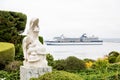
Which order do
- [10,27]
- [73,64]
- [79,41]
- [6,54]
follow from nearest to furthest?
[73,64] < [6,54] < [10,27] < [79,41]

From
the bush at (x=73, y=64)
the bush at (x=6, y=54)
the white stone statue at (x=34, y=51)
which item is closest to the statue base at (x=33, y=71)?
the white stone statue at (x=34, y=51)

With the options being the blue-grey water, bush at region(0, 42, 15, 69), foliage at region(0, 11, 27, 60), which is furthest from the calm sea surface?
bush at region(0, 42, 15, 69)

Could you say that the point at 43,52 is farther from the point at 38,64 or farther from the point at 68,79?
the point at 68,79

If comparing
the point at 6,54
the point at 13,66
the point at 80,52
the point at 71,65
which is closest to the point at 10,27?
the point at 6,54

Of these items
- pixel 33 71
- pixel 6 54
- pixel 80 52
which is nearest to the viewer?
pixel 33 71

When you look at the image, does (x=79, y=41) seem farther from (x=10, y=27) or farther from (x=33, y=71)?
(x=33, y=71)

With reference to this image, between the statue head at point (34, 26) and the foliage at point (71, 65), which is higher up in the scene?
the statue head at point (34, 26)

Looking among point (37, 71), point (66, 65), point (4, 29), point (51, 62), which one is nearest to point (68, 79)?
point (37, 71)

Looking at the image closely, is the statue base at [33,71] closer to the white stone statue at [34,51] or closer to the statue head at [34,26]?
the white stone statue at [34,51]

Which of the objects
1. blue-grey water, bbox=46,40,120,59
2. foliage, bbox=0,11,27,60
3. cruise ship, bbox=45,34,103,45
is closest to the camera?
foliage, bbox=0,11,27,60

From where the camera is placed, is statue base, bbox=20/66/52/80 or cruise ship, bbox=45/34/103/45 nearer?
statue base, bbox=20/66/52/80

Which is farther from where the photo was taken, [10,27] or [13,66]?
[10,27]

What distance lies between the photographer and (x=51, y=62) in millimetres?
14523

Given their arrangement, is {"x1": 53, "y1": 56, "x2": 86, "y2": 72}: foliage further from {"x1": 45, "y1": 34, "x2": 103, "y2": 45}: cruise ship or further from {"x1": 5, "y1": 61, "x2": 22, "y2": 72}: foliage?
{"x1": 45, "y1": 34, "x2": 103, "y2": 45}: cruise ship
